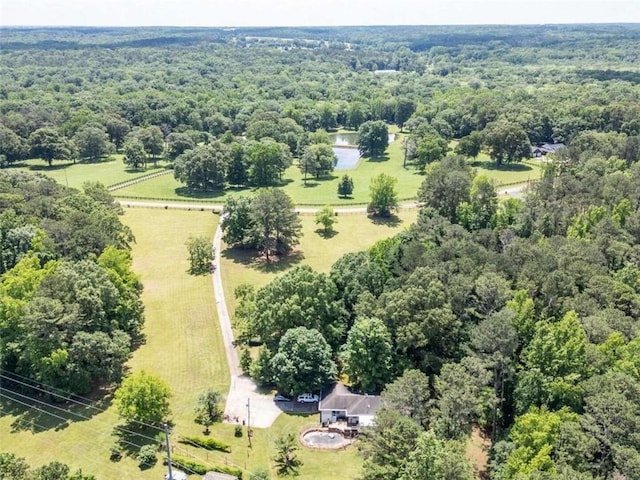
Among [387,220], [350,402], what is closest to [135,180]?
[387,220]

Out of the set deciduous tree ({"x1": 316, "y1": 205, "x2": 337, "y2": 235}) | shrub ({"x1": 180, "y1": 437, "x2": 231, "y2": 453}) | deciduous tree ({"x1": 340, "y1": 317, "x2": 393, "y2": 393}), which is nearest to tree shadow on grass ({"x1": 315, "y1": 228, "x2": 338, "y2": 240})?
deciduous tree ({"x1": 316, "y1": 205, "x2": 337, "y2": 235})

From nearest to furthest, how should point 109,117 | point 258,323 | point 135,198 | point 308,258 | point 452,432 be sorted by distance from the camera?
1. point 452,432
2. point 258,323
3. point 308,258
4. point 135,198
5. point 109,117

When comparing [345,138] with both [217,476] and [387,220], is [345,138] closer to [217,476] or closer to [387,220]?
[387,220]

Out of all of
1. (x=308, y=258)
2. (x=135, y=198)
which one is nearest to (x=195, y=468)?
(x=308, y=258)

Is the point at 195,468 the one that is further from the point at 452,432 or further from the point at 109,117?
the point at 109,117

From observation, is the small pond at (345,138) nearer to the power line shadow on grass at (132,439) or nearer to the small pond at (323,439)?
the small pond at (323,439)

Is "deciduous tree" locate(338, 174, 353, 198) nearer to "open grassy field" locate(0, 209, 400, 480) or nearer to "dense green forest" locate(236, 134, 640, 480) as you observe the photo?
"open grassy field" locate(0, 209, 400, 480)
